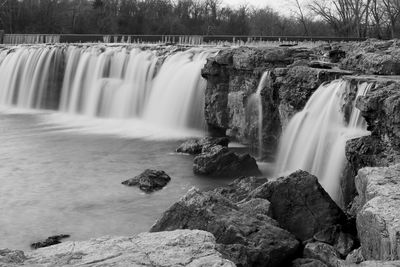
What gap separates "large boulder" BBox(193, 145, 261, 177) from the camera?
40.2ft

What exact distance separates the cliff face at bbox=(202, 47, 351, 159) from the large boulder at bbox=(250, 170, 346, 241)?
474 cm

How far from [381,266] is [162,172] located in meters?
8.56

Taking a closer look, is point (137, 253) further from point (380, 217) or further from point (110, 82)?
point (110, 82)

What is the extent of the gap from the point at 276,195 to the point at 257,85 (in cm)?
775

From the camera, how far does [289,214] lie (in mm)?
7945

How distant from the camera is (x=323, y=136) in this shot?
11.1 m

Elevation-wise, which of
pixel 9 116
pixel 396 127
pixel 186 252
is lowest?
pixel 9 116

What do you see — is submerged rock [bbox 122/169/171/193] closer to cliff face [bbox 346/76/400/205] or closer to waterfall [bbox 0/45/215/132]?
cliff face [bbox 346/76/400/205]

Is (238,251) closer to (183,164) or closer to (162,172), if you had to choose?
(162,172)

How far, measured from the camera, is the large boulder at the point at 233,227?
20.6ft

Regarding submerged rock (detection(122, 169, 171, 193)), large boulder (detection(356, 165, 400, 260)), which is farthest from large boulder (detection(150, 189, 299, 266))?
submerged rock (detection(122, 169, 171, 193))

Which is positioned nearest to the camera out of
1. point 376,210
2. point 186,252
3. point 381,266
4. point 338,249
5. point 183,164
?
point 381,266

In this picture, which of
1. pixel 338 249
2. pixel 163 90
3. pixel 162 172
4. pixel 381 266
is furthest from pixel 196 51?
pixel 381 266

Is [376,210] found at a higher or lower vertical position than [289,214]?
higher
